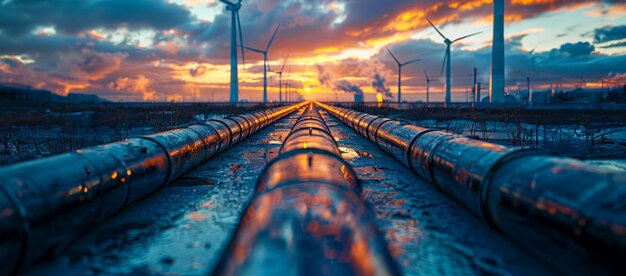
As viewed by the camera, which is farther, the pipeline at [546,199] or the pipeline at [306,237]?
the pipeline at [546,199]

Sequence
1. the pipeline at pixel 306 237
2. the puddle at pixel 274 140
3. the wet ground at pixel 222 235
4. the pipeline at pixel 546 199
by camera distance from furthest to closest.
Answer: the puddle at pixel 274 140 → the wet ground at pixel 222 235 → the pipeline at pixel 546 199 → the pipeline at pixel 306 237

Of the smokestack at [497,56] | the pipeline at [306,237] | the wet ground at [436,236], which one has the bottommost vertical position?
the wet ground at [436,236]

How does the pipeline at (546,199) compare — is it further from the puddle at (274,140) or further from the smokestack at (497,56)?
the smokestack at (497,56)

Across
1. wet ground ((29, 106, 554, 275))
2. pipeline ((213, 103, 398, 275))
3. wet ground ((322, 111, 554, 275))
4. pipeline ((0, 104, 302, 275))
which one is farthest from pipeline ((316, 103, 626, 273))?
pipeline ((0, 104, 302, 275))

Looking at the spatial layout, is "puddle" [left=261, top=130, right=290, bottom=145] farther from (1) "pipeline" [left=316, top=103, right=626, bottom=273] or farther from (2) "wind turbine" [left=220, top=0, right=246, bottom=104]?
(2) "wind turbine" [left=220, top=0, right=246, bottom=104]

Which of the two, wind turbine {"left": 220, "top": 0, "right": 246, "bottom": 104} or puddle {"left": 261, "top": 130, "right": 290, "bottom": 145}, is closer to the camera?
puddle {"left": 261, "top": 130, "right": 290, "bottom": 145}

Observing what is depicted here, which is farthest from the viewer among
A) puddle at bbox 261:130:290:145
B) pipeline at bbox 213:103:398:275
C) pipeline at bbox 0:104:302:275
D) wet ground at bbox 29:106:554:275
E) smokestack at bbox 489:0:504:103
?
smokestack at bbox 489:0:504:103

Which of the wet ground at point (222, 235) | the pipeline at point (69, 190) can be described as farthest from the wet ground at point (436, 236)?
the pipeline at point (69, 190)

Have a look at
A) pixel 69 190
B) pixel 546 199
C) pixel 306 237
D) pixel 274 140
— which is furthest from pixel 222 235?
pixel 274 140
